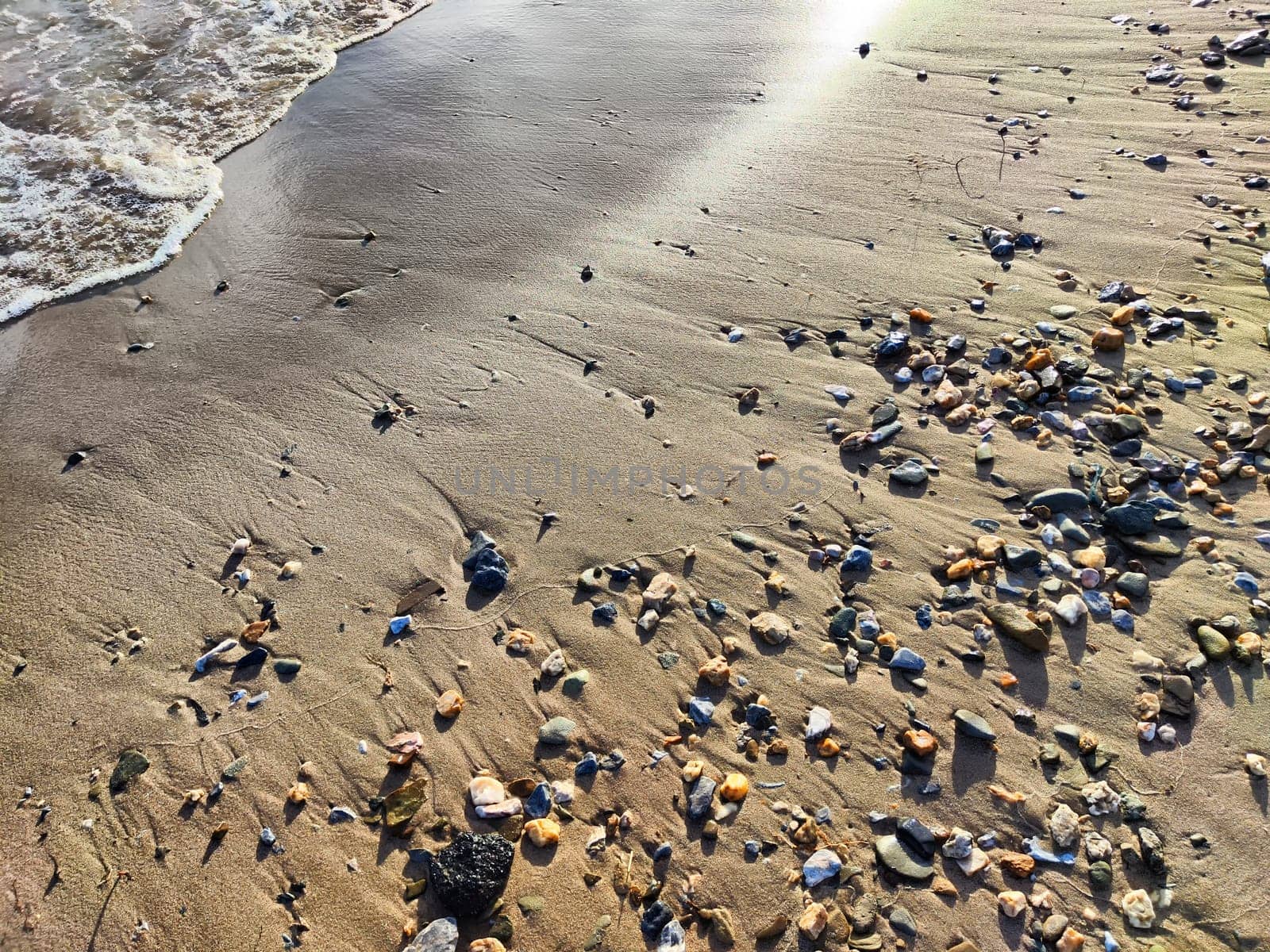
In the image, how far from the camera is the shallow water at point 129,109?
545 centimetres

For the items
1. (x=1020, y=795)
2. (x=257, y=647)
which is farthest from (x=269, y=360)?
(x=1020, y=795)

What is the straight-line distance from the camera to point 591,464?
3826mm

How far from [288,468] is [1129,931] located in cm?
381

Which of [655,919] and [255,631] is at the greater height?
[255,631]

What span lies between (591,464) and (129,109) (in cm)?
589

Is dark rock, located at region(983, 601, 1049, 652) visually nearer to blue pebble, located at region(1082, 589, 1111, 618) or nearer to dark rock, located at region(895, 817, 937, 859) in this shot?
blue pebble, located at region(1082, 589, 1111, 618)

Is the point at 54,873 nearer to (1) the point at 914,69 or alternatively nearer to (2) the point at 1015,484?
(2) the point at 1015,484

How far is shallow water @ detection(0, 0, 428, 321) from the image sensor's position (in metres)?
5.45

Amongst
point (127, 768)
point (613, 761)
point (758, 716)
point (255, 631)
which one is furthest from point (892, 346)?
point (127, 768)

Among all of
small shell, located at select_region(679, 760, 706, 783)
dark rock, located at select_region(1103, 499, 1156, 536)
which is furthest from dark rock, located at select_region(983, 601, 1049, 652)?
small shell, located at select_region(679, 760, 706, 783)

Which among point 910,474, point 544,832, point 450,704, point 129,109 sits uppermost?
Answer: point 129,109

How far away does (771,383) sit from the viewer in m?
4.13

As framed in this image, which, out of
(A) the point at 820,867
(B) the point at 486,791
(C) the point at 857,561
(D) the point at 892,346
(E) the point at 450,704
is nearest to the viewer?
(A) the point at 820,867

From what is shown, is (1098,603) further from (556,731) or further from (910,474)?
(556,731)
